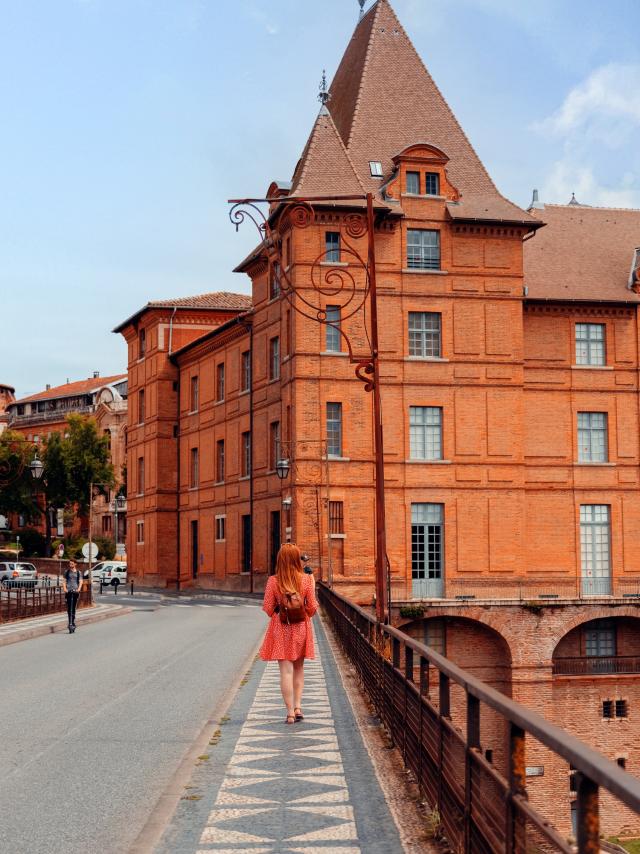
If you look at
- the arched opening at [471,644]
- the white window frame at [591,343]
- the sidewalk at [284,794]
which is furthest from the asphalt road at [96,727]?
A: the white window frame at [591,343]

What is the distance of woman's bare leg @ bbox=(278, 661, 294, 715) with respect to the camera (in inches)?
457

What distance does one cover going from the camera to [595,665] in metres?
45.0

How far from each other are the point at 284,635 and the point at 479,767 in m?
5.85

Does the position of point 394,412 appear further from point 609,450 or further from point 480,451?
point 609,450

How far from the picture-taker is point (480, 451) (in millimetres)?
50875

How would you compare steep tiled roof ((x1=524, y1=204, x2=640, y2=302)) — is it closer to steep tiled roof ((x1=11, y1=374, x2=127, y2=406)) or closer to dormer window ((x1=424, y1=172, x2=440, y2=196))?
dormer window ((x1=424, y1=172, x2=440, y2=196))

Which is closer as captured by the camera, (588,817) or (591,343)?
(588,817)

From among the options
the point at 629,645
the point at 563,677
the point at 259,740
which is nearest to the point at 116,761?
the point at 259,740

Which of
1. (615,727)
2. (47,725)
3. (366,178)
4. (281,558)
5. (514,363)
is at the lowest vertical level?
(615,727)

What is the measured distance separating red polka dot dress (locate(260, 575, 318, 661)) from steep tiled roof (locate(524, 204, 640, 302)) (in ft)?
143

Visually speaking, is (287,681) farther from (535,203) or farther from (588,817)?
(535,203)

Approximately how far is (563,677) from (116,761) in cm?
3575

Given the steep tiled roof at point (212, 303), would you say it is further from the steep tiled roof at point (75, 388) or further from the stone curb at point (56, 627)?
the steep tiled roof at point (75, 388)

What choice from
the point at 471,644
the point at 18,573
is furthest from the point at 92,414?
the point at 471,644
